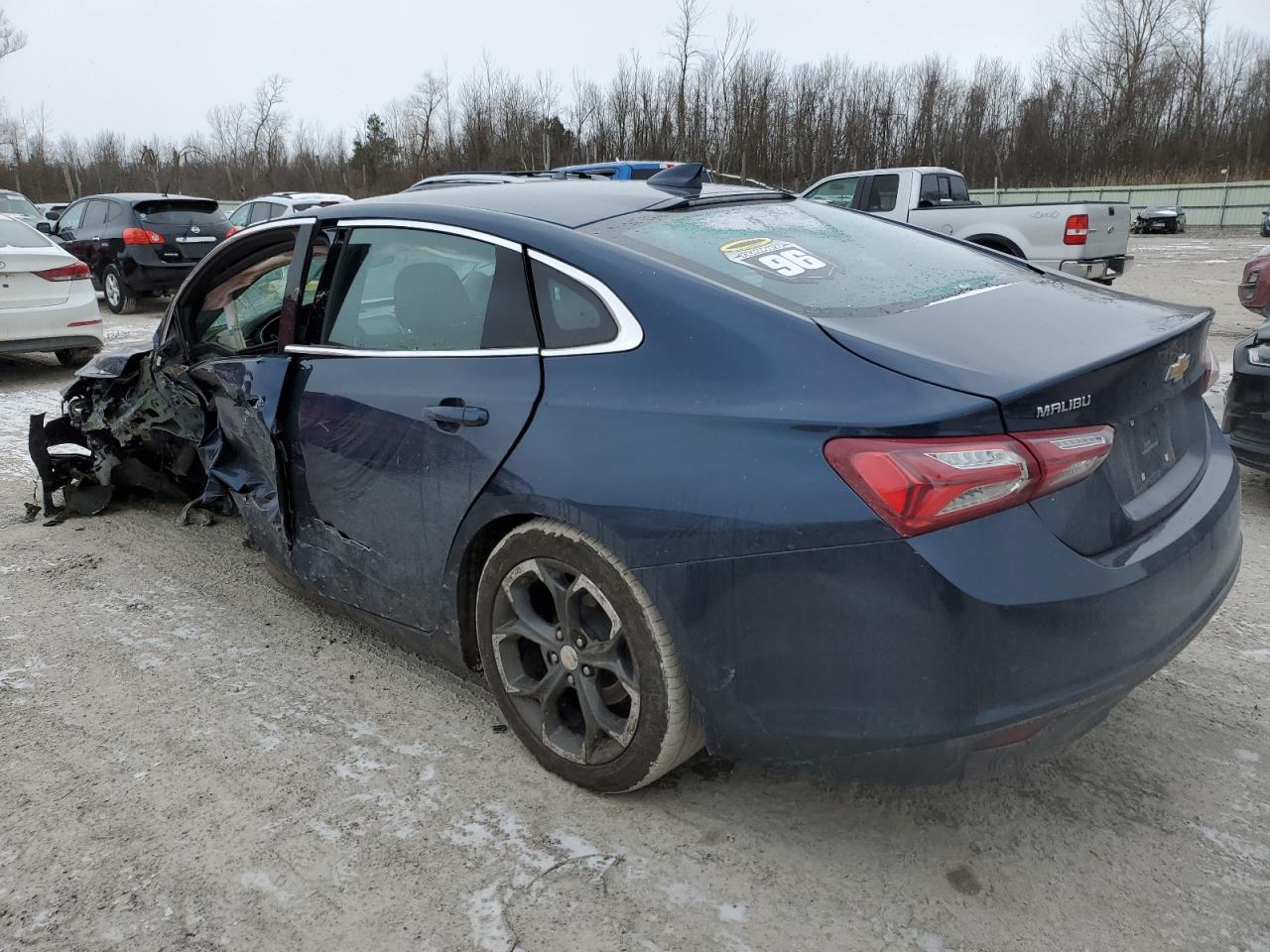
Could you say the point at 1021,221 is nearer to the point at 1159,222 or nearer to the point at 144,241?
the point at 144,241

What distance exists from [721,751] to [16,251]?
28.0 feet

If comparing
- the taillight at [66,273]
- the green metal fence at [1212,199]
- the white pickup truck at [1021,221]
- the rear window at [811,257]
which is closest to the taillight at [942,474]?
the rear window at [811,257]

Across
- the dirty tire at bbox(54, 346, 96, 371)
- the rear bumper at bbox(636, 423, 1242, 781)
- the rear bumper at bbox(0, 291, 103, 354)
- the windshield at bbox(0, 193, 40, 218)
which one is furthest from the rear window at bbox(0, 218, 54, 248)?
the rear bumper at bbox(636, 423, 1242, 781)

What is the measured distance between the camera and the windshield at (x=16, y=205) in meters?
14.9

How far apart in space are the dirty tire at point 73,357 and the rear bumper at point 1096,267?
11.2 metres

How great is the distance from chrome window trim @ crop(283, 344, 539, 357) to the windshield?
1471 cm

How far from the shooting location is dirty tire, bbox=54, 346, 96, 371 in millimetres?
9453

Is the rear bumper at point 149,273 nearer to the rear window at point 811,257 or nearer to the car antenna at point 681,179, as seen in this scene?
the car antenna at point 681,179

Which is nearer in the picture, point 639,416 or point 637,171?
point 639,416

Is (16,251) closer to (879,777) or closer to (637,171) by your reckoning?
(637,171)

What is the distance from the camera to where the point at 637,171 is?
39.7 feet

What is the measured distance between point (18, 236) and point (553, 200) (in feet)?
26.3

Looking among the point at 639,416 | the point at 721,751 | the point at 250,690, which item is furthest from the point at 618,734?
the point at 250,690

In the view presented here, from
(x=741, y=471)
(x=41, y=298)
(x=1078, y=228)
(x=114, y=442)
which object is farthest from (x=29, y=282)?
(x=1078, y=228)
